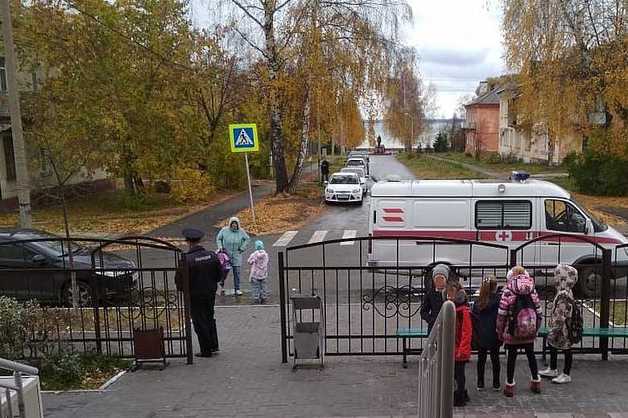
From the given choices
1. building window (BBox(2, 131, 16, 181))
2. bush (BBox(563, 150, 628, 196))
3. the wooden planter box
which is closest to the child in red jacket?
the wooden planter box

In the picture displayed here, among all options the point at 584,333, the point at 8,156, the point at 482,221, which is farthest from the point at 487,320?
the point at 8,156

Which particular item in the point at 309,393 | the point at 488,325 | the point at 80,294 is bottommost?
the point at 309,393

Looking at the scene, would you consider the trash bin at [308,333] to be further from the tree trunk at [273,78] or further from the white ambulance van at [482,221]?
the tree trunk at [273,78]

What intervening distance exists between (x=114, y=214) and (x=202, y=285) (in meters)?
18.7

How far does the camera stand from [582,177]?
26.5 m

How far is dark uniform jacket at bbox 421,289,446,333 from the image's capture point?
19.2 feet

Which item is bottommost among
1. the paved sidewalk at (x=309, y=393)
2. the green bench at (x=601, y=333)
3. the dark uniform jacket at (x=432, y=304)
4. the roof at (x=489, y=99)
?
the paved sidewalk at (x=309, y=393)

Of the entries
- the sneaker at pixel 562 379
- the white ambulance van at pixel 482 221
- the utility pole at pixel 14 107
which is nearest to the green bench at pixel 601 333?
the sneaker at pixel 562 379

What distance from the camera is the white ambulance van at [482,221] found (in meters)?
11.0

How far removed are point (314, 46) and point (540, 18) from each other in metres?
10.1

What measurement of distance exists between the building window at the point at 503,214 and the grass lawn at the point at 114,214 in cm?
1264

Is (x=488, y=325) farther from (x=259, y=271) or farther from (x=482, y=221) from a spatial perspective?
(x=482, y=221)

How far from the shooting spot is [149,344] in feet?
23.0

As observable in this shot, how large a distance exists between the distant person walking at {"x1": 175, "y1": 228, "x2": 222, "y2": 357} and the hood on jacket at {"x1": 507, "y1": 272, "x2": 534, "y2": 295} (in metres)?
3.72
